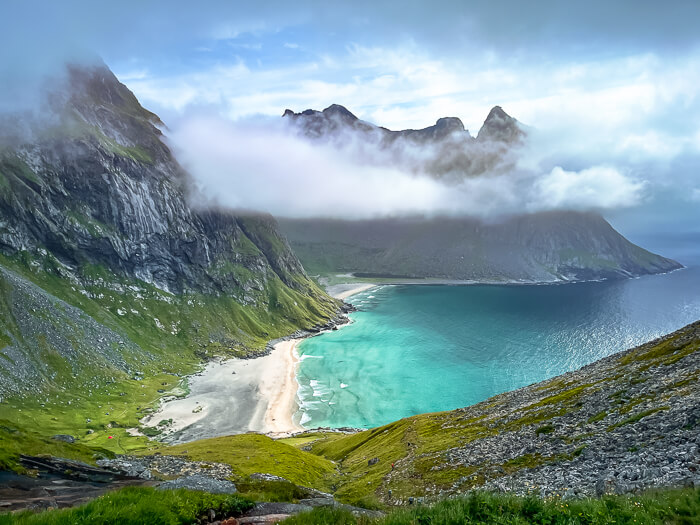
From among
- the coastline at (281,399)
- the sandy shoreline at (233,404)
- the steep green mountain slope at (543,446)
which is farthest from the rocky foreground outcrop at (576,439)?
the sandy shoreline at (233,404)

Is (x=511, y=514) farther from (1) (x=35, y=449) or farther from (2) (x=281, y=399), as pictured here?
(2) (x=281, y=399)

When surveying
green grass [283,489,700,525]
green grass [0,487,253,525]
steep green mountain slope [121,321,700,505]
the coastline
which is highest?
green grass [0,487,253,525]

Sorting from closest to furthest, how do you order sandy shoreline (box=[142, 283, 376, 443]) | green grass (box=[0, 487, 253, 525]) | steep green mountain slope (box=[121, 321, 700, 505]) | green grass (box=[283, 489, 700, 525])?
green grass (box=[0, 487, 253, 525])
green grass (box=[283, 489, 700, 525])
steep green mountain slope (box=[121, 321, 700, 505])
sandy shoreline (box=[142, 283, 376, 443])

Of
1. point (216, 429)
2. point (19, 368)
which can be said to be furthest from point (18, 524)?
point (19, 368)

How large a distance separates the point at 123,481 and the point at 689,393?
162 ft

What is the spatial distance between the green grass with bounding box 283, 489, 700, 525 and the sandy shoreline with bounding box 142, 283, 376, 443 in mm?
116571

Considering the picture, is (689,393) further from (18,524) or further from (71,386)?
(71,386)

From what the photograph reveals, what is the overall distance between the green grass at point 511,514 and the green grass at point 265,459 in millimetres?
38168

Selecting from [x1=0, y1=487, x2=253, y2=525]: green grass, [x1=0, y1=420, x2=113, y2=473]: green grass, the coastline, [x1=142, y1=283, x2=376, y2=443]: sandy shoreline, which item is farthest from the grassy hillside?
[x1=0, y1=487, x2=253, y2=525]: green grass

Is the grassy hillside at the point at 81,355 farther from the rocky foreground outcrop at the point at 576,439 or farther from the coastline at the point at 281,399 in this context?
the rocky foreground outcrop at the point at 576,439

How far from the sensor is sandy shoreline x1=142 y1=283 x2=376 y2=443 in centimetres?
11888

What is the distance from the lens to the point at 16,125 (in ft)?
650

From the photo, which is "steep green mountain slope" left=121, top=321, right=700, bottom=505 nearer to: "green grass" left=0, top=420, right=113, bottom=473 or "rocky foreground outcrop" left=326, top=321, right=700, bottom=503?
"rocky foreground outcrop" left=326, top=321, right=700, bottom=503

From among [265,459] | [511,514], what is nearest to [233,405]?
[265,459]
